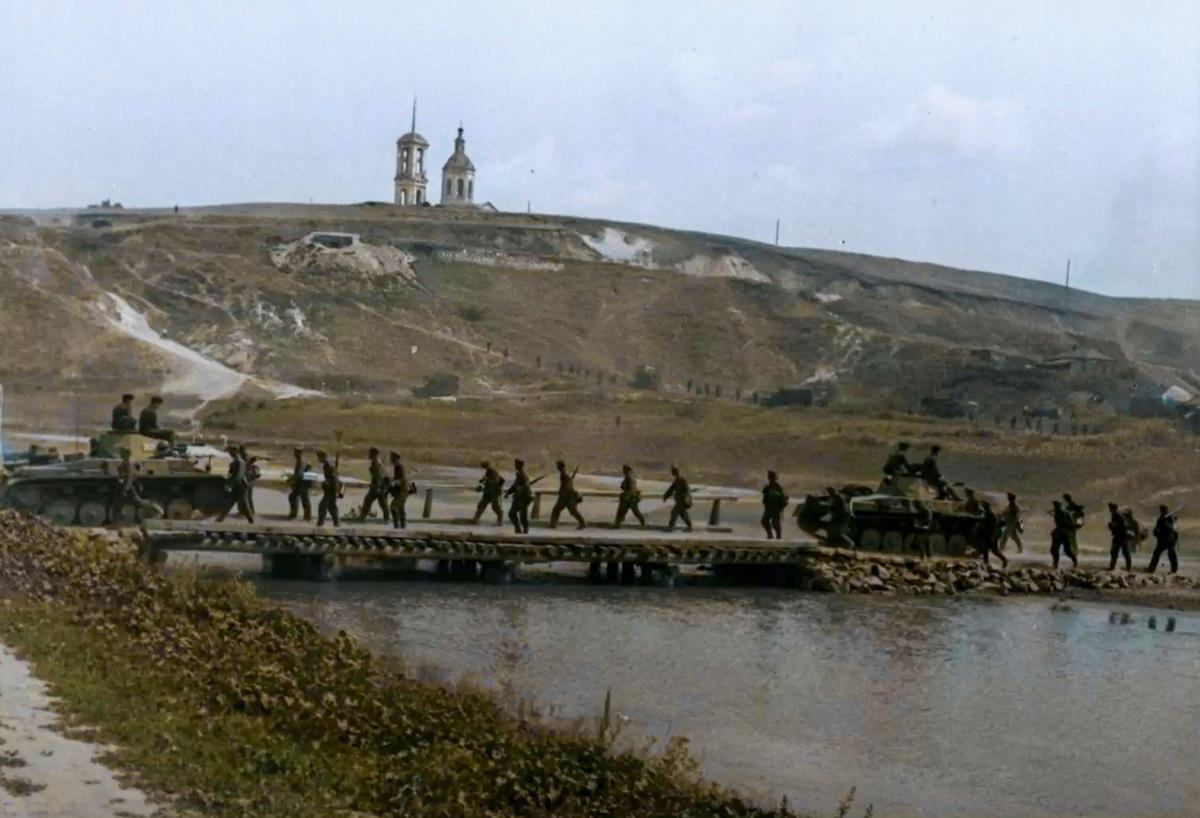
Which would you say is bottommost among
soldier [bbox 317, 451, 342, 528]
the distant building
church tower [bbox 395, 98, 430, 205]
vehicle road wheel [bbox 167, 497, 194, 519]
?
vehicle road wheel [bbox 167, 497, 194, 519]

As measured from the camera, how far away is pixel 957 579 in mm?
30359

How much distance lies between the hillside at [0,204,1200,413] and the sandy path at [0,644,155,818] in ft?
196

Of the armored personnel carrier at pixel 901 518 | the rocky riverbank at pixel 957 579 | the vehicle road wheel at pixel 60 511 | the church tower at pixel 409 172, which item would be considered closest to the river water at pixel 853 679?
the rocky riverbank at pixel 957 579

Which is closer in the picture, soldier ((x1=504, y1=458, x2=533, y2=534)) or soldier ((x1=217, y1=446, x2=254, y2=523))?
soldier ((x1=217, y1=446, x2=254, y2=523))

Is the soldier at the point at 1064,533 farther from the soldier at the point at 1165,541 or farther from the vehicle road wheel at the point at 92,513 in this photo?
the vehicle road wheel at the point at 92,513

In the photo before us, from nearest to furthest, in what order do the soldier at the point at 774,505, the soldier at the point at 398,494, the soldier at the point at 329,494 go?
1. the soldier at the point at 329,494
2. the soldier at the point at 398,494
3. the soldier at the point at 774,505

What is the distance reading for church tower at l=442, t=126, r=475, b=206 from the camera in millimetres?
144625

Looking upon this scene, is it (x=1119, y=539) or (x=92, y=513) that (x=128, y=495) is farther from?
(x=1119, y=539)

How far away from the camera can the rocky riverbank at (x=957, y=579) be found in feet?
97.9

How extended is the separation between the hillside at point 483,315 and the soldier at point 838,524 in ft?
145

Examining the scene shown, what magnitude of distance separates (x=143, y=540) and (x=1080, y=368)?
7627 cm

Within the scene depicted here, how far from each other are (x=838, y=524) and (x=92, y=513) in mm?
13920

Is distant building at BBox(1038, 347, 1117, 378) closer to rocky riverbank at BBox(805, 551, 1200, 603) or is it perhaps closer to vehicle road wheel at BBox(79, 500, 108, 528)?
rocky riverbank at BBox(805, 551, 1200, 603)

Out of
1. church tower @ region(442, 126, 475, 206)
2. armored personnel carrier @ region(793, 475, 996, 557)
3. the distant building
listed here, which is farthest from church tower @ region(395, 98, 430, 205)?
armored personnel carrier @ region(793, 475, 996, 557)
